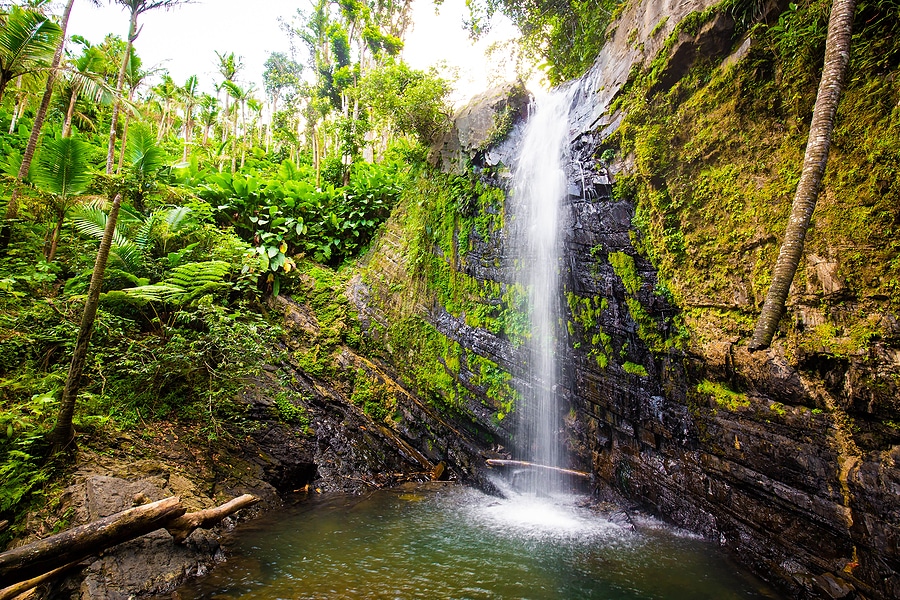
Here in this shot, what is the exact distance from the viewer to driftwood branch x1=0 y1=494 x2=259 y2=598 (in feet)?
8.88

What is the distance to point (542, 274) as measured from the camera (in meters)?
6.28

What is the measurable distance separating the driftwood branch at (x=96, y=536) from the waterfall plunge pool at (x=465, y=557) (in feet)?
1.66

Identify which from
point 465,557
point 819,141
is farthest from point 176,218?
point 819,141

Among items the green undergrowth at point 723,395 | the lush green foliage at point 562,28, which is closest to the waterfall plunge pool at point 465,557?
the green undergrowth at point 723,395

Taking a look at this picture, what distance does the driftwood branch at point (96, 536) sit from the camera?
107 inches

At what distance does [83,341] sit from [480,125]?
7.10 metres

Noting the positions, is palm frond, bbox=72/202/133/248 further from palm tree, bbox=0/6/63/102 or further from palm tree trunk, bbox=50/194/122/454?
palm tree trunk, bbox=50/194/122/454

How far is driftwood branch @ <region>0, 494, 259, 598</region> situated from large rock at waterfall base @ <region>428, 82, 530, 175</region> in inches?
266

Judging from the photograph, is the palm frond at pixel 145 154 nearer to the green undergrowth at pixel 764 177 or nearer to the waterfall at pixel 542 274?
the waterfall at pixel 542 274

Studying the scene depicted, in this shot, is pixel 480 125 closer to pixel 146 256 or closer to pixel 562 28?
pixel 562 28

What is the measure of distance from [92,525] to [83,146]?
6262mm

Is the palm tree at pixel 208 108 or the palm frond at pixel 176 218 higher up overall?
the palm tree at pixel 208 108

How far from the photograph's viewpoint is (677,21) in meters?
5.14

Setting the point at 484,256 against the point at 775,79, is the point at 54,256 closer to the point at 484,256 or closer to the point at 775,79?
the point at 484,256
